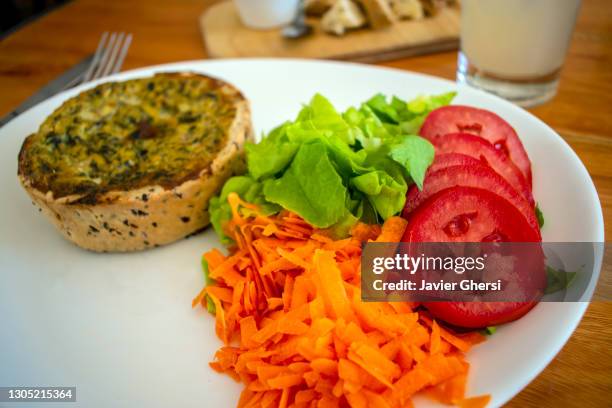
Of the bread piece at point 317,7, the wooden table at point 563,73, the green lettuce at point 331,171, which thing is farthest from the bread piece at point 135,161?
the bread piece at point 317,7

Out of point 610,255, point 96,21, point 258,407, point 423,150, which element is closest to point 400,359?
point 258,407

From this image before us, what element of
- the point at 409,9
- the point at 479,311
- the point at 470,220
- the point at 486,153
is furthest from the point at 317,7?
the point at 479,311

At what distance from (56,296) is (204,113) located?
2.99ft

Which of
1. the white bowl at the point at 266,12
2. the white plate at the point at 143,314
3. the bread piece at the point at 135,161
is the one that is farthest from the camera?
the white bowl at the point at 266,12

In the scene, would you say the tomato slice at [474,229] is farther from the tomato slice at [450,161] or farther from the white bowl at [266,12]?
the white bowl at [266,12]

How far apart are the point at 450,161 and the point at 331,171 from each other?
0.38 meters

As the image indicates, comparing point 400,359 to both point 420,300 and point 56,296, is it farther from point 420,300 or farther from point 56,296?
point 56,296

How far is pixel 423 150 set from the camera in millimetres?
1707

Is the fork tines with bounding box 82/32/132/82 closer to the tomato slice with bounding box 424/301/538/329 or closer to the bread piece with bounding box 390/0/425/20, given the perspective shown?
→ the bread piece with bounding box 390/0/425/20

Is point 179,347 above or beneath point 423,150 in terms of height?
beneath

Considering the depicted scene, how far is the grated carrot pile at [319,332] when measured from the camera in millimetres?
1330

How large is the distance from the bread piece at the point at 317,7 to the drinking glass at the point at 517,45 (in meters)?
1.17

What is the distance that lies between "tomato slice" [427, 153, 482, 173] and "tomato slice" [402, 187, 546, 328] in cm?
18

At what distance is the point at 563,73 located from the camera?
9.66ft
